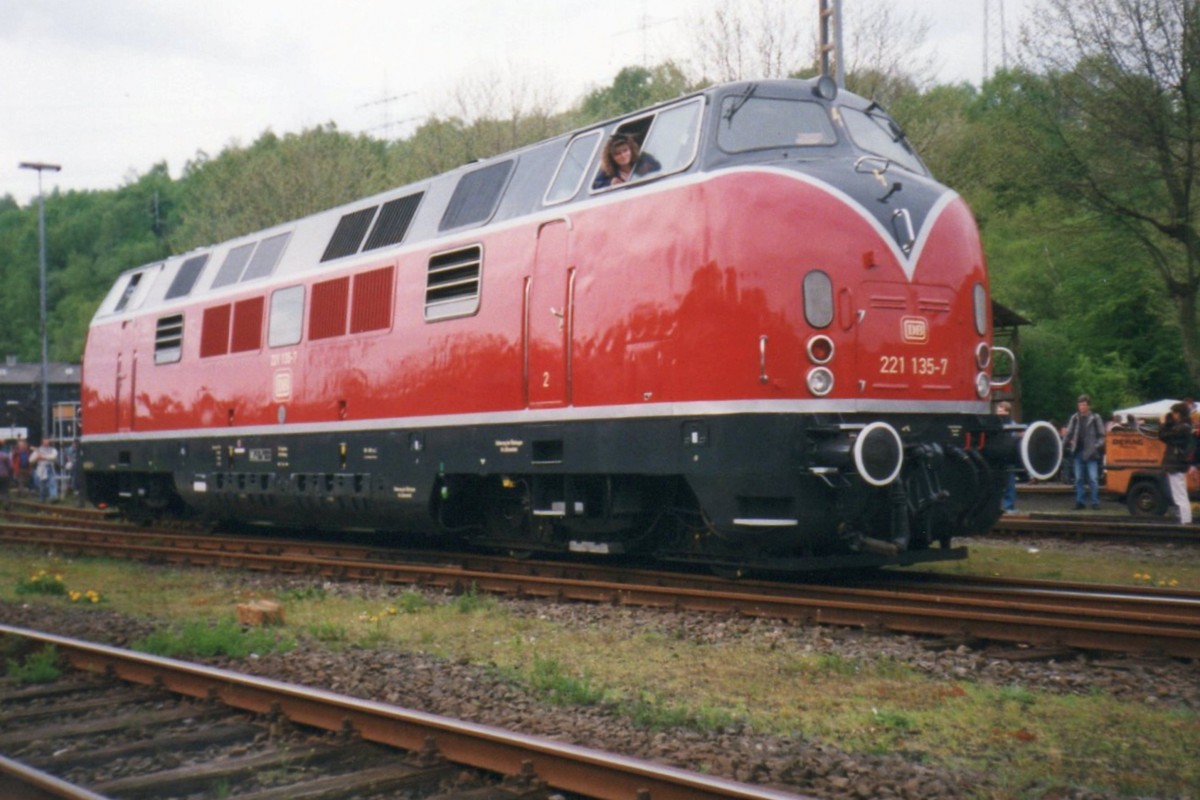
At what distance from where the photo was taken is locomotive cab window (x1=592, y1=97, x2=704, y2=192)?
9984 mm

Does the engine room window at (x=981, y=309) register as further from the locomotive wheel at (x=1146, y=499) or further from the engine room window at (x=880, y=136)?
the locomotive wheel at (x=1146, y=499)

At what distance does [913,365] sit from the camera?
9688mm

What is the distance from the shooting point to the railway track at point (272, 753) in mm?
4891

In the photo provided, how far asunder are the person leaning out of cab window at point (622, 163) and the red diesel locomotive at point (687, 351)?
0.15 ft

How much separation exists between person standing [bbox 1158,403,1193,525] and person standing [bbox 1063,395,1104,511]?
2128mm

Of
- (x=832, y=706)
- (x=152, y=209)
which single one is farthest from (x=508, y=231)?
(x=152, y=209)

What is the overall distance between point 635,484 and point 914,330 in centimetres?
267

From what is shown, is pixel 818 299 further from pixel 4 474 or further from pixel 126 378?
pixel 4 474

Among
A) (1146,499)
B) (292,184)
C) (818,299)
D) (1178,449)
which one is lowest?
(1146,499)

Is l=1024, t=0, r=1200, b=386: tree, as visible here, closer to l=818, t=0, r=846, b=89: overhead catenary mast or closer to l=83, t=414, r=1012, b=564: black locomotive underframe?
l=818, t=0, r=846, b=89: overhead catenary mast

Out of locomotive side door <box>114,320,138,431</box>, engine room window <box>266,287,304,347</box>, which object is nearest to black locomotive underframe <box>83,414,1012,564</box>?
engine room window <box>266,287,304,347</box>

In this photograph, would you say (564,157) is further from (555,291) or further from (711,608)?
(711,608)

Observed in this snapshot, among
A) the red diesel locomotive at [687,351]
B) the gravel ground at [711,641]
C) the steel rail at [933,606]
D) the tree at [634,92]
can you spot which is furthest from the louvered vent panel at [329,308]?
the tree at [634,92]

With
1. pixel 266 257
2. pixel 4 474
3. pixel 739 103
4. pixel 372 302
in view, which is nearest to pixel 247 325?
pixel 266 257
